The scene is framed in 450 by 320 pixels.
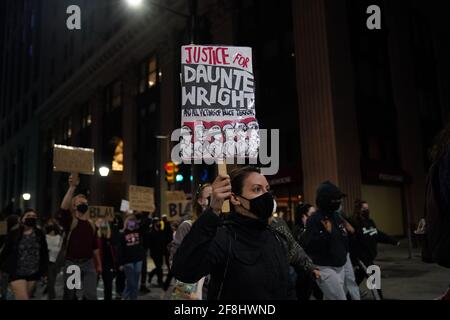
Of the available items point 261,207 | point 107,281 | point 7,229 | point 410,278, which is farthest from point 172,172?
point 261,207

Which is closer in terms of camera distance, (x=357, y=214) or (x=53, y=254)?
(x=357, y=214)

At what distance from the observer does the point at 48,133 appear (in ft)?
167

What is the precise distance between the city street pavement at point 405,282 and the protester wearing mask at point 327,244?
303cm

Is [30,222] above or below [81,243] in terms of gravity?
above

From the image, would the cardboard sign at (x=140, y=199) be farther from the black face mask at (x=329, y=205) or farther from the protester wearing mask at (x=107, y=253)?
the black face mask at (x=329, y=205)

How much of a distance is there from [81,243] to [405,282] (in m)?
7.68

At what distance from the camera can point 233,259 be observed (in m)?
2.80

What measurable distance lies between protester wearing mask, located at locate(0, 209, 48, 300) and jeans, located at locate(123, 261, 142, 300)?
78.4 inches

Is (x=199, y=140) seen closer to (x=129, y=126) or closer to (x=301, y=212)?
(x=301, y=212)

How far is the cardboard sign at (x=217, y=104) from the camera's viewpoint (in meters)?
3.94

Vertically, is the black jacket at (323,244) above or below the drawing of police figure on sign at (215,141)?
below

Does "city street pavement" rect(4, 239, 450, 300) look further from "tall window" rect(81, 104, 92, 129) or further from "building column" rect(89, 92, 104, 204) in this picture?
"tall window" rect(81, 104, 92, 129)

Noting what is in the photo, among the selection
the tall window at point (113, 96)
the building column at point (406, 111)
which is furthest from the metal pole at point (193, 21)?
the tall window at point (113, 96)
